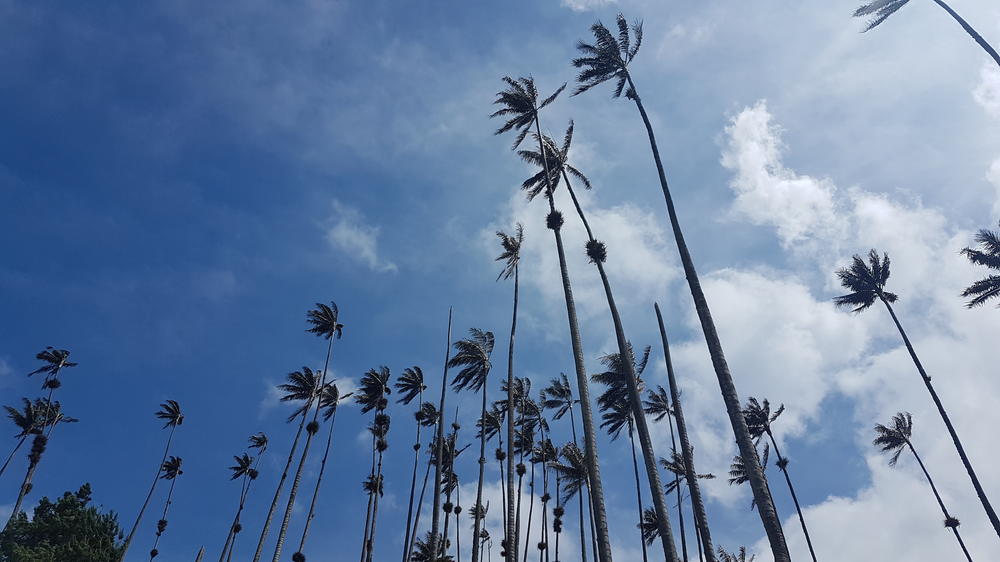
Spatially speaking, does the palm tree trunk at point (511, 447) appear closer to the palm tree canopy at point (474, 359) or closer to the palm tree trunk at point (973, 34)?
the palm tree canopy at point (474, 359)

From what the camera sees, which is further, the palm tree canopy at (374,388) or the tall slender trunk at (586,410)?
the palm tree canopy at (374,388)

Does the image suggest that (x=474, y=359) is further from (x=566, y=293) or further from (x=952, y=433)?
(x=952, y=433)

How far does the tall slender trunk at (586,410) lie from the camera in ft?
58.6

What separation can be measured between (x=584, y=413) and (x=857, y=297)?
33.5m

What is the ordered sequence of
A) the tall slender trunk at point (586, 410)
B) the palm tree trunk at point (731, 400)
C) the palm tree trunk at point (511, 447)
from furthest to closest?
the palm tree trunk at point (511, 447) < the tall slender trunk at point (586, 410) < the palm tree trunk at point (731, 400)

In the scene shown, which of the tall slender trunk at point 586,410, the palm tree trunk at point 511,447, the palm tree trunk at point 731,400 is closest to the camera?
the palm tree trunk at point 731,400

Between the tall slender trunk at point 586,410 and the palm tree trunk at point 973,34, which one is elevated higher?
the palm tree trunk at point 973,34

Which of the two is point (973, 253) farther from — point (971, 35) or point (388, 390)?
point (388, 390)

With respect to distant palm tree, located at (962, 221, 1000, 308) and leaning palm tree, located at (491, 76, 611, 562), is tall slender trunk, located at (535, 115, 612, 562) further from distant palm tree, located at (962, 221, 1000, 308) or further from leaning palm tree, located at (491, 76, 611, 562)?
distant palm tree, located at (962, 221, 1000, 308)

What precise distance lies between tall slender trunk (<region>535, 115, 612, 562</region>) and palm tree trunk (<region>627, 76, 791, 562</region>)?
18.7ft

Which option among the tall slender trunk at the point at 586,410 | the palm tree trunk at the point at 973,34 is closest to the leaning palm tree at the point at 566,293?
the tall slender trunk at the point at 586,410

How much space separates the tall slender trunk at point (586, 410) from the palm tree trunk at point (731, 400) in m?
5.69

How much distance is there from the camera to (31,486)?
47406 millimetres

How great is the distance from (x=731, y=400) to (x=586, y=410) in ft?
20.8
